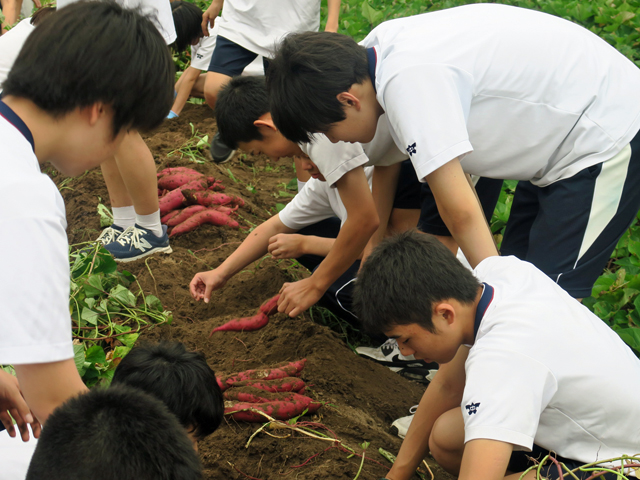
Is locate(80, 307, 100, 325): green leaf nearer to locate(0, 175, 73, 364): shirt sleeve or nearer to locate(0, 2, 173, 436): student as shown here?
locate(0, 2, 173, 436): student

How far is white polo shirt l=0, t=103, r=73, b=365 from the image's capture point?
1.13 metres

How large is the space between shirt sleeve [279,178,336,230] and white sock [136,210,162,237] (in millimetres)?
678

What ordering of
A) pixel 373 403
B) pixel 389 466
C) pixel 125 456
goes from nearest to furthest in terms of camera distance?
1. pixel 125 456
2. pixel 389 466
3. pixel 373 403

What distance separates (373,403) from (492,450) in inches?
44.3

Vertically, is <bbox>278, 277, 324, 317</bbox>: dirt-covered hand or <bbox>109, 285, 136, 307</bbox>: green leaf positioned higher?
<bbox>278, 277, 324, 317</bbox>: dirt-covered hand

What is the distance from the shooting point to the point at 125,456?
3.46 feet

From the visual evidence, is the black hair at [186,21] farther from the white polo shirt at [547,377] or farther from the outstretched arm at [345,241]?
the white polo shirt at [547,377]

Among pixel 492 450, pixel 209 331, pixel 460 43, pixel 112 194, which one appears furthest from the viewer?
pixel 112 194

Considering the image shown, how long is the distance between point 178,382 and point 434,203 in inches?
55.7

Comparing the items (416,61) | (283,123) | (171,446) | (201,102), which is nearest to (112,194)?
(283,123)

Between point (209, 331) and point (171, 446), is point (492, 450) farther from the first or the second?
point (209, 331)

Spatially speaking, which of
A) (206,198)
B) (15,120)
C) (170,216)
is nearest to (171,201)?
(170,216)

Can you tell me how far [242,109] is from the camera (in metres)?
2.55

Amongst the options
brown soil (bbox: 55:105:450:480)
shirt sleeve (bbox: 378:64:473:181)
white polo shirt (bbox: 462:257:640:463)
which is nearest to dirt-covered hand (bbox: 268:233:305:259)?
brown soil (bbox: 55:105:450:480)
